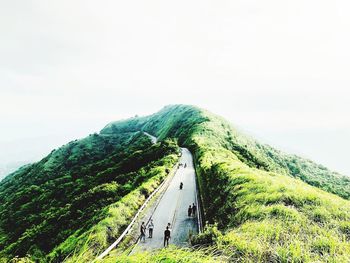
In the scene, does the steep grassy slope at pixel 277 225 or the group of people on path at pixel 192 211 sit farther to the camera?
the group of people on path at pixel 192 211

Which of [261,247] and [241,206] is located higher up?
[261,247]

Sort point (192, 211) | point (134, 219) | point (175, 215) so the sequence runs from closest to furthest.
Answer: point (134, 219), point (175, 215), point (192, 211)

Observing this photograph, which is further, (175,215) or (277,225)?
(175,215)

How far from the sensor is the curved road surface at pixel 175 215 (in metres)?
19.5

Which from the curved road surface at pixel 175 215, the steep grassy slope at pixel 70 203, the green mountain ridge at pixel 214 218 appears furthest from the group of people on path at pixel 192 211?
the steep grassy slope at pixel 70 203

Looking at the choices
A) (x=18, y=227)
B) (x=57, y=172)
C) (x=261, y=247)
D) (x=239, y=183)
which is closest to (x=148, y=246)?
(x=239, y=183)

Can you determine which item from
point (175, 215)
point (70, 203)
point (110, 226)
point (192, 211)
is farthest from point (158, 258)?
point (70, 203)

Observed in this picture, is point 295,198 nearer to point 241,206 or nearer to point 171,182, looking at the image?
point 241,206

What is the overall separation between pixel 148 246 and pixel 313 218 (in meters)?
11.3

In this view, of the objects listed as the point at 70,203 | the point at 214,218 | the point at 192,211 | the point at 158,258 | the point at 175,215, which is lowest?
the point at 70,203

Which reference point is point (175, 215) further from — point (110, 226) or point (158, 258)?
point (158, 258)

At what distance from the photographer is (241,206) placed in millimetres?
14312

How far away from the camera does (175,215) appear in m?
24.2

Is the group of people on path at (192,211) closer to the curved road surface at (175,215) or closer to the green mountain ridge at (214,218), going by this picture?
the curved road surface at (175,215)
